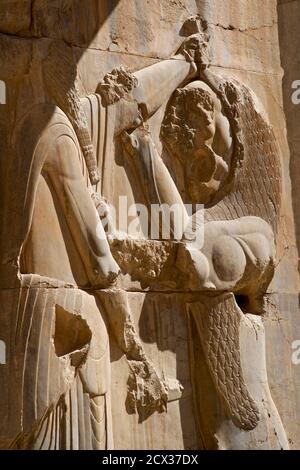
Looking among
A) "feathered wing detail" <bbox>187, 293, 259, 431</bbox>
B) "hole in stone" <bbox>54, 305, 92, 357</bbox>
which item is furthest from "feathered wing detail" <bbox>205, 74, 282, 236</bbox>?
"hole in stone" <bbox>54, 305, 92, 357</bbox>

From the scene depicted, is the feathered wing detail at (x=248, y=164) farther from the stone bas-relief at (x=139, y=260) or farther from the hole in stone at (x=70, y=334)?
the hole in stone at (x=70, y=334)

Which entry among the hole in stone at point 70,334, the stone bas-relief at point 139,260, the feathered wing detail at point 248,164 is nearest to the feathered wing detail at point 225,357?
the stone bas-relief at point 139,260

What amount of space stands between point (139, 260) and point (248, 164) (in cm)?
108

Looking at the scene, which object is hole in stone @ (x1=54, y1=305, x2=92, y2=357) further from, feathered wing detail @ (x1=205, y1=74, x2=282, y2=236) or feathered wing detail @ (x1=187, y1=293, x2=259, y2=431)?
feathered wing detail @ (x1=205, y1=74, x2=282, y2=236)

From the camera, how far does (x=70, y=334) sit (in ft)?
18.8

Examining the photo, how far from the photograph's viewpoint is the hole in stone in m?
5.68

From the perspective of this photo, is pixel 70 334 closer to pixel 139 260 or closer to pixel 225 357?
pixel 139 260

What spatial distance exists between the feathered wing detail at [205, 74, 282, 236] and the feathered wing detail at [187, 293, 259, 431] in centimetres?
63

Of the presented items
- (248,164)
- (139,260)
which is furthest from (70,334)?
(248,164)

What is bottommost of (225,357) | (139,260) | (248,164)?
(225,357)

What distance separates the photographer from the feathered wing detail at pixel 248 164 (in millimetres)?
6613

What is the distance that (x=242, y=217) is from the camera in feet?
Result: 21.6

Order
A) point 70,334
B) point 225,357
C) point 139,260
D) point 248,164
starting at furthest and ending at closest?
point 248,164 → point 225,357 → point 139,260 → point 70,334

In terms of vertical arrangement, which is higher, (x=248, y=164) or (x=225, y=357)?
(x=248, y=164)
